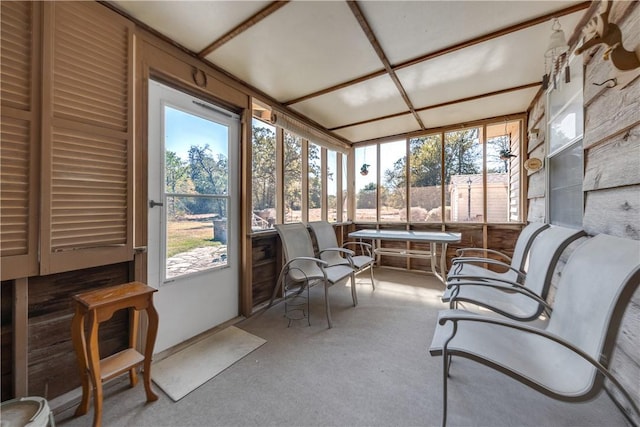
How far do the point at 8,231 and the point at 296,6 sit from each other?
2.02m

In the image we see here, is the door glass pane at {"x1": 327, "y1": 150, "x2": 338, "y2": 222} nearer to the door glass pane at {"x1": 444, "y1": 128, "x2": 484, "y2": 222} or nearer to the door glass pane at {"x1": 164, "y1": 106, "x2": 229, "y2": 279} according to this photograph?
the door glass pane at {"x1": 444, "y1": 128, "x2": 484, "y2": 222}

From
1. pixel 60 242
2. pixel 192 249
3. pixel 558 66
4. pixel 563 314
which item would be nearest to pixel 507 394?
pixel 563 314

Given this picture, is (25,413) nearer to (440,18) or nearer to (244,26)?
(244,26)

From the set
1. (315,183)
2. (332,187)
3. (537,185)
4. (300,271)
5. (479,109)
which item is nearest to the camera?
(300,271)

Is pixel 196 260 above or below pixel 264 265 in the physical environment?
above

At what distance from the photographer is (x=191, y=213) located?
6.88 feet

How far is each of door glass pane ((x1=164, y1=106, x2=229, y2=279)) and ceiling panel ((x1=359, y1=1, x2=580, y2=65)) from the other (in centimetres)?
163

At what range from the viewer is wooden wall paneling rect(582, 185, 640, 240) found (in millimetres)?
1245

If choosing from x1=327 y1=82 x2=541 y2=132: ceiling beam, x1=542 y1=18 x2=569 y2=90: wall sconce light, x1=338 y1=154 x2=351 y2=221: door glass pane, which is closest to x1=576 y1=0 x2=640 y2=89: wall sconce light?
x1=542 y1=18 x2=569 y2=90: wall sconce light

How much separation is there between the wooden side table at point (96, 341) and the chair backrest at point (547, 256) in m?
2.59

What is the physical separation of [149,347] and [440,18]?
290 cm

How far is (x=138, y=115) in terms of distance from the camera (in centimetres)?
167

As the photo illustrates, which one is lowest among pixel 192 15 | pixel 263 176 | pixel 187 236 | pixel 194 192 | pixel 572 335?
pixel 572 335

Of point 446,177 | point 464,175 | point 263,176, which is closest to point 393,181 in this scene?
point 446,177
